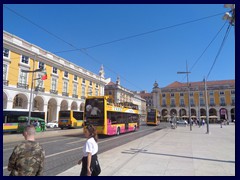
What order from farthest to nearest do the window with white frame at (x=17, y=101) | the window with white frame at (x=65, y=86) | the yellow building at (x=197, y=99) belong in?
the yellow building at (x=197, y=99) < the window with white frame at (x=65, y=86) < the window with white frame at (x=17, y=101)

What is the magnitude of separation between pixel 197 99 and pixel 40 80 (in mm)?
65960

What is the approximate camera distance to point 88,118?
691 inches

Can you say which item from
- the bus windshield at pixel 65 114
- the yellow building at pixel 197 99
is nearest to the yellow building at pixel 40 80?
the bus windshield at pixel 65 114

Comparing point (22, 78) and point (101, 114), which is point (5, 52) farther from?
point (101, 114)

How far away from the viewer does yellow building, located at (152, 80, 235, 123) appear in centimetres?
8188

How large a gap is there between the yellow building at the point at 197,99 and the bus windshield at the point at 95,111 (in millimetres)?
67779

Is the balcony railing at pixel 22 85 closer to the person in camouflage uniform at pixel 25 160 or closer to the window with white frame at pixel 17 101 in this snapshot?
the window with white frame at pixel 17 101

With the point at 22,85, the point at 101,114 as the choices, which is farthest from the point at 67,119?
the point at 101,114

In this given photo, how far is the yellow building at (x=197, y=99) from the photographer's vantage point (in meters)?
81.9

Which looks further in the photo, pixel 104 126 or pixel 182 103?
pixel 182 103

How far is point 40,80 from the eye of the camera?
37.7 metres
